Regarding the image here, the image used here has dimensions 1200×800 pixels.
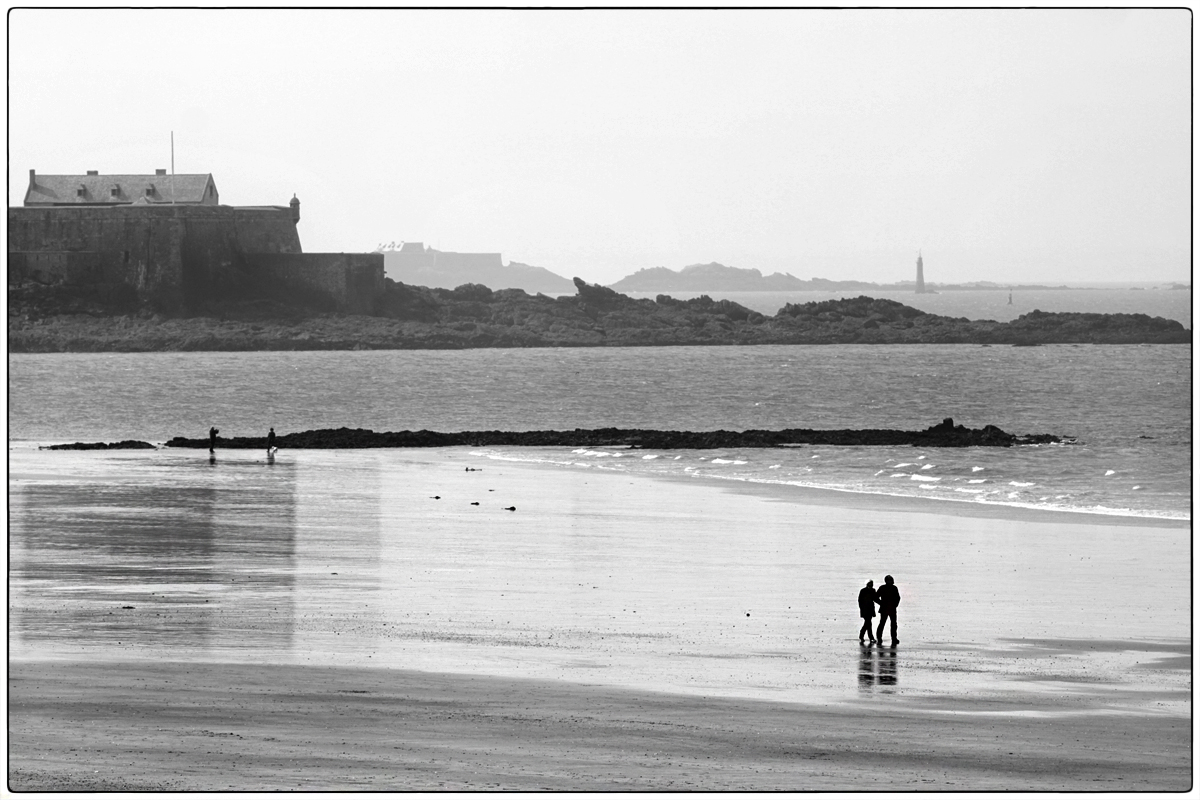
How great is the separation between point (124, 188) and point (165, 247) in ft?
19.5

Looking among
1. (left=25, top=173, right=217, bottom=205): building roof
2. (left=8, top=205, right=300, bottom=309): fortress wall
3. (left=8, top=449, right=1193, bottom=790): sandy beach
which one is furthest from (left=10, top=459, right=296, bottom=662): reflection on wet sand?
(left=8, top=205, right=300, bottom=309): fortress wall

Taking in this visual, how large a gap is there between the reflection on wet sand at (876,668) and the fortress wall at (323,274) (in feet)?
341

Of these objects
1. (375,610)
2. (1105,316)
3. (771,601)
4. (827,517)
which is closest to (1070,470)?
(827,517)

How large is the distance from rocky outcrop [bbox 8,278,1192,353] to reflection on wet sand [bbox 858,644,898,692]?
10557cm

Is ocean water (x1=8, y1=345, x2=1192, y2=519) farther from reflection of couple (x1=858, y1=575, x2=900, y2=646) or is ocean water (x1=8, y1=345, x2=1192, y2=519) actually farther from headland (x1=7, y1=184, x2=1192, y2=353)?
reflection of couple (x1=858, y1=575, x2=900, y2=646)

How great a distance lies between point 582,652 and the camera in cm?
1486

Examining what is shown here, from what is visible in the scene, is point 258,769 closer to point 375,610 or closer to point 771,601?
point 375,610

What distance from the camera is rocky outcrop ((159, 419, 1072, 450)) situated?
46.2 meters

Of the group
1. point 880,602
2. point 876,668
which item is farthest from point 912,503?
point 876,668

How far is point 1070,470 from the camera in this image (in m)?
41.7

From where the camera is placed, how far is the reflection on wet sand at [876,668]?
1372cm

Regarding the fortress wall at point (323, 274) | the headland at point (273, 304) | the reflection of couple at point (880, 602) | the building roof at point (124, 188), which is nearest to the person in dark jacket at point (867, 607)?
the reflection of couple at point (880, 602)

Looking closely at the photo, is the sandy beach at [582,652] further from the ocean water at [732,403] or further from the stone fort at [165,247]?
the stone fort at [165,247]

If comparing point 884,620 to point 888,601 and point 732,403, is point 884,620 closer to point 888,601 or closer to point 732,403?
point 888,601
